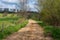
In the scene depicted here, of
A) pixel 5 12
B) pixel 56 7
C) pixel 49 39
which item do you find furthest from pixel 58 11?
pixel 5 12

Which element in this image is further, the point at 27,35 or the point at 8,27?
the point at 8,27

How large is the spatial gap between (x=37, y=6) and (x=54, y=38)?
11021 mm

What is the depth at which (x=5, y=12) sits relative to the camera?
131 ft

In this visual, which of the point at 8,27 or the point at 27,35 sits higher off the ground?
the point at 8,27

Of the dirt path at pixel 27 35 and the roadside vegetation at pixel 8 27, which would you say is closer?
the dirt path at pixel 27 35

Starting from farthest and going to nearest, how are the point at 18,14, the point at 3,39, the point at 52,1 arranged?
the point at 18,14 < the point at 52,1 < the point at 3,39

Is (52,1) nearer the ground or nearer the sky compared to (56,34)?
nearer the sky

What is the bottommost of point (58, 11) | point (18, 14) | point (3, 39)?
point (18, 14)

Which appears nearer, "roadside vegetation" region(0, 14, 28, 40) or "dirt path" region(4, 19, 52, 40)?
"dirt path" region(4, 19, 52, 40)

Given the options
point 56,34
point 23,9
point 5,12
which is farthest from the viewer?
point 23,9

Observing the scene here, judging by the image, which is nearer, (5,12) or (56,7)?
(56,7)

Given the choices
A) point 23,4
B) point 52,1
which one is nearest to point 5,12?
point 23,4

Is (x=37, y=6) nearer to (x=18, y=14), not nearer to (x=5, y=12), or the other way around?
(x=5, y=12)

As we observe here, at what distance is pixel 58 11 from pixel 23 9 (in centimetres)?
2908
